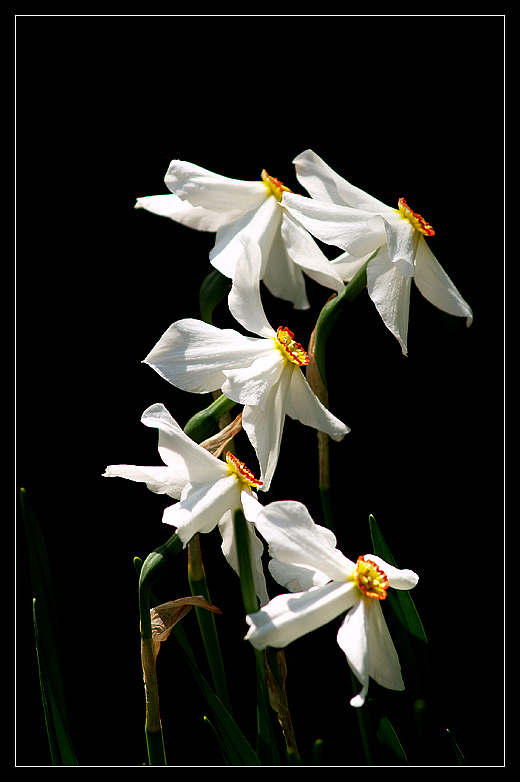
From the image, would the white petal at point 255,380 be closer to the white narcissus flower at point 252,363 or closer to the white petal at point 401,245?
the white narcissus flower at point 252,363

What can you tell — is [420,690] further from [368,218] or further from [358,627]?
[368,218]

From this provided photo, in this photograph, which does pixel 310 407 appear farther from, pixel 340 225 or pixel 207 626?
pixel 207 626

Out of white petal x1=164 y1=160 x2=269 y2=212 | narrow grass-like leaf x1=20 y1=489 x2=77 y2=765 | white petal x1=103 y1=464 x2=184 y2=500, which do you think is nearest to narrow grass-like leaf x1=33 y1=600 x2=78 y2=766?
narrow grass-like leaf x1=20 y1=489 x2=77 y2=765

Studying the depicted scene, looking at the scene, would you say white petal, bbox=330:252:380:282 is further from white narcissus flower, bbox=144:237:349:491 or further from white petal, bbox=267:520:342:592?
white petal, bbox=267:520:342:592

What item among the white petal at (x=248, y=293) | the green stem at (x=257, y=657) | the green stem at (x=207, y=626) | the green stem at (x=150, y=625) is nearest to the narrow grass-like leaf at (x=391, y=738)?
the green stem at (x=257, y=657)

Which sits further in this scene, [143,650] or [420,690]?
[420,690]

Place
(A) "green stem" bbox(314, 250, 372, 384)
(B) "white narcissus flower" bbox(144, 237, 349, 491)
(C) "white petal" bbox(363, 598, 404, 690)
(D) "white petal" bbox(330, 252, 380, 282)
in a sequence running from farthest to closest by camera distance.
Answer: (D) "white petal" bbox(330, 252, 380, 282) → (A) "green stem" bbox(314, 250, 372, 384) → (B) "white narcissus flower" bbox(144, 237, 349, 491) → (C) "white petal" bbox(363, 598, 404, 690)

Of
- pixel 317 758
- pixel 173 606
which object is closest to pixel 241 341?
pixel 173 606
